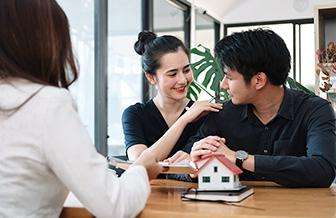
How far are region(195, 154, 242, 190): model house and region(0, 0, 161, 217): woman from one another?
295mm

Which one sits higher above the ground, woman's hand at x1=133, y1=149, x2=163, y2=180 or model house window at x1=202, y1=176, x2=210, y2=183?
woman's hand at x1=133, y1=149, x2=163, y2=180

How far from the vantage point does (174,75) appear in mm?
2191

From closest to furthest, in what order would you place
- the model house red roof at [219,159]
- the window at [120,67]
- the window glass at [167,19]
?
the model house red roof at [219,159], the window at [120,67], the window glass at [167,19]

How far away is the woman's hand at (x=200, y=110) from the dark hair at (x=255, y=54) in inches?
7.3

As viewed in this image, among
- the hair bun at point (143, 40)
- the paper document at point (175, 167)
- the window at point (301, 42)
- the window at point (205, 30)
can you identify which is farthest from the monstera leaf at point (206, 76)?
the window at point (301, 42)

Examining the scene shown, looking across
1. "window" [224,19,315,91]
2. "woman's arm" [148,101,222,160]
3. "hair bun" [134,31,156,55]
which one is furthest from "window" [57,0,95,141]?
"window" [224,19,315,91]

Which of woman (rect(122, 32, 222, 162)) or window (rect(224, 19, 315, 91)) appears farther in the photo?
window (rect(224, 19, 315, 91))

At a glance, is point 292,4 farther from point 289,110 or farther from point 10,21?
point 10,21

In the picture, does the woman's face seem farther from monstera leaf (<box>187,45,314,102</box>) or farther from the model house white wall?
the model house white wall

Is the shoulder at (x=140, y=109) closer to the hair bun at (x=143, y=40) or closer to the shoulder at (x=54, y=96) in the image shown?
the hair bun at (x=143, y=40)

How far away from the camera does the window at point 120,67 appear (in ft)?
13.2

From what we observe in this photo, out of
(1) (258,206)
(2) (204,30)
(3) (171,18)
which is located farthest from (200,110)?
(2) (204,30)

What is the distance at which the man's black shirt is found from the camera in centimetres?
135

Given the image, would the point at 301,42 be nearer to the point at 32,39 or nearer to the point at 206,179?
the point at 206,179
